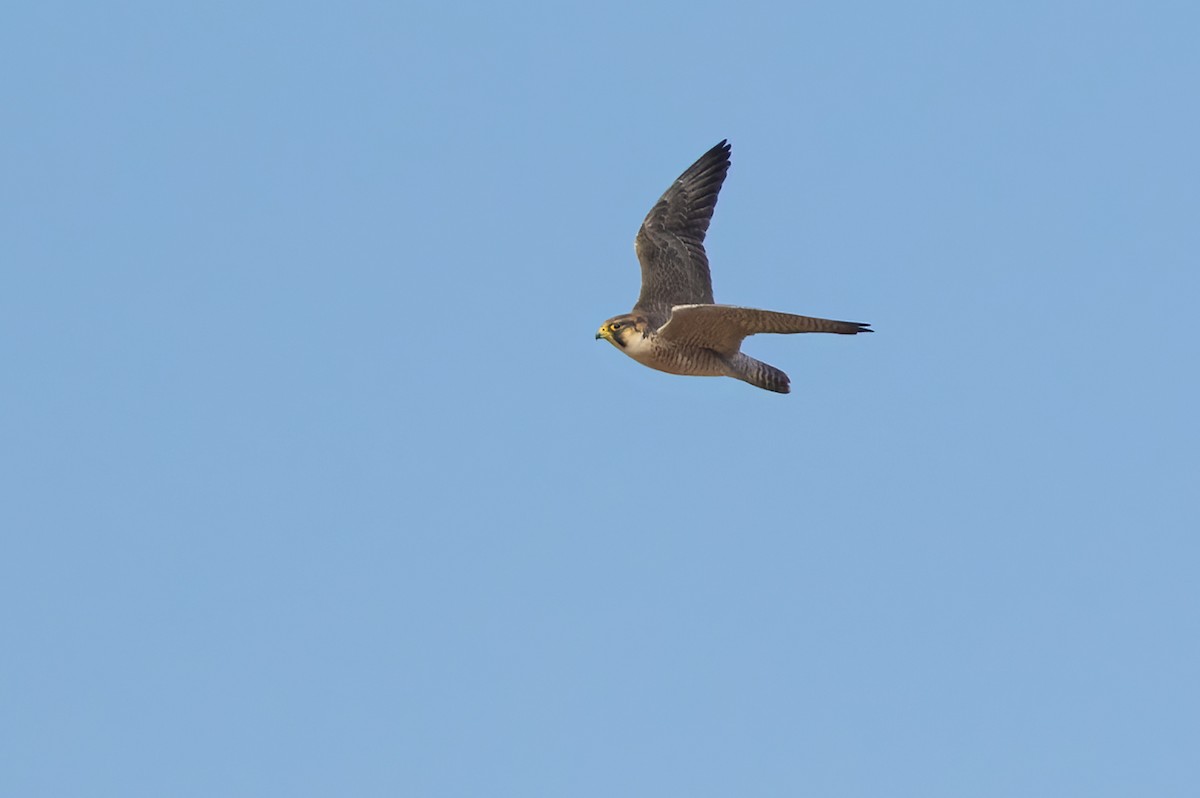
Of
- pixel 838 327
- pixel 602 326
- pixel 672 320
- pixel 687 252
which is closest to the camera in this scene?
pixel 838 327

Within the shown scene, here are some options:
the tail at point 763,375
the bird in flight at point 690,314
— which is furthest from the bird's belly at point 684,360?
the tail at point 763,375

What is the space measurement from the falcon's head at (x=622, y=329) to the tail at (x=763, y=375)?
98 centimetres

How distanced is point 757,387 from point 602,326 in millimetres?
1597

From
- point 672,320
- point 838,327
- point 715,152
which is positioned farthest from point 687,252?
point 838,327

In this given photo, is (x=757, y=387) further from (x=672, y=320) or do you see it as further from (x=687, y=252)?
(x=687, y=252)

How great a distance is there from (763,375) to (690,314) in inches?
57.0

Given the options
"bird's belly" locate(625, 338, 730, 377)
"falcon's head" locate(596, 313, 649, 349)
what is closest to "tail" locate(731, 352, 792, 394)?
→ "bird's belly" locate(625, 338, 730, 377)

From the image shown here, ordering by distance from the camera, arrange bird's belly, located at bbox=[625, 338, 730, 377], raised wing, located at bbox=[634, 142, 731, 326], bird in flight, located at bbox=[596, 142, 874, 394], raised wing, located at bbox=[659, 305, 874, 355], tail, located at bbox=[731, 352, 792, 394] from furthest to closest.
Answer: raised wing, located at bbox=[634, 142, 731, 326]
tail, located at bbox=[731, 352, 792, 394]
bird's belly, located at bbox=[625, 338, 730, 377]
bird in flight, located at bbox=[596, 142, 874, 394]
raised wing, located at bbox=[659, 305, 874, 355]

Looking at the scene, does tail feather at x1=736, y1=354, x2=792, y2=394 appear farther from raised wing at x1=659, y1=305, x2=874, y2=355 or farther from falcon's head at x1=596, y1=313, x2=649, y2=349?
falcon's head at x1=596, y1=313, x2=649, y2=349

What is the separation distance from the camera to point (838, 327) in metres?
12.6

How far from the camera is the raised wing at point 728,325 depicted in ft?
42.0

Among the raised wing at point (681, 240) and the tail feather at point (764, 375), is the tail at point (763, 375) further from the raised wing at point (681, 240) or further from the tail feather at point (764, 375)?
the raised wing at point (681, 240)

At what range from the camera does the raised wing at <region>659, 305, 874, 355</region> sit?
42.0 feet

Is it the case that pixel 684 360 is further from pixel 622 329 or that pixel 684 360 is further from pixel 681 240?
pixel 681 240
